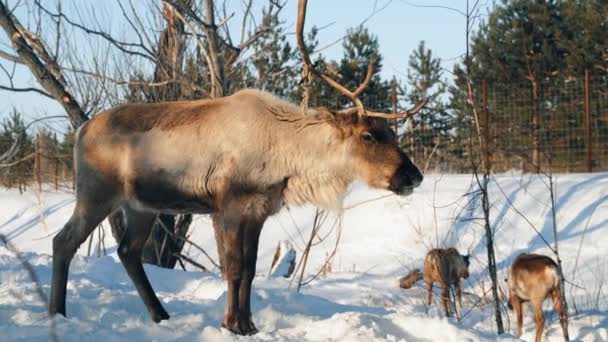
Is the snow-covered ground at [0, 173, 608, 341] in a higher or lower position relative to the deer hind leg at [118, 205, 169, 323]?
lower

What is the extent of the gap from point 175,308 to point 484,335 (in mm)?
2270

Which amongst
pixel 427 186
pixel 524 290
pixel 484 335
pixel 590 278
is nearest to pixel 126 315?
pixel 484 335

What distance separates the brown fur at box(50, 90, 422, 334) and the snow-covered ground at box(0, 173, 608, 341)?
0.49 metres

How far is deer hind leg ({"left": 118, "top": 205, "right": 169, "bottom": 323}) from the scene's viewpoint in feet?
16.7

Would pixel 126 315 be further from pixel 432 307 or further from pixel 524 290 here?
pixel 432 307

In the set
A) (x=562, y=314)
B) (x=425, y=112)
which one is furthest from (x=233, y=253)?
(x=425, y=112)

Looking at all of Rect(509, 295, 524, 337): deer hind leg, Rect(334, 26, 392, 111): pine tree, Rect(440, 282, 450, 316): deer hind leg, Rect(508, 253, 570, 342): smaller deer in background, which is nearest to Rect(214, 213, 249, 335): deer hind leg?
Rect(508, 253, 570, 342): smaller deer in background

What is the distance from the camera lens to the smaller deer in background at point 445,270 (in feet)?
29.7

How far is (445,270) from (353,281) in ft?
4.34

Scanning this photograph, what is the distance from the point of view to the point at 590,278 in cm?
1051

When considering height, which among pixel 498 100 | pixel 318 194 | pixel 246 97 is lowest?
pixel 318 194

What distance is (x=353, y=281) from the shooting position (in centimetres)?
997

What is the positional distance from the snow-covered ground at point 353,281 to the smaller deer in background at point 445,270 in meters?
0.31

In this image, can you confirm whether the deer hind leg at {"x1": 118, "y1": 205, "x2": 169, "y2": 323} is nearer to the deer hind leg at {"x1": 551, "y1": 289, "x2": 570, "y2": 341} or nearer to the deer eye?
the deer eye
